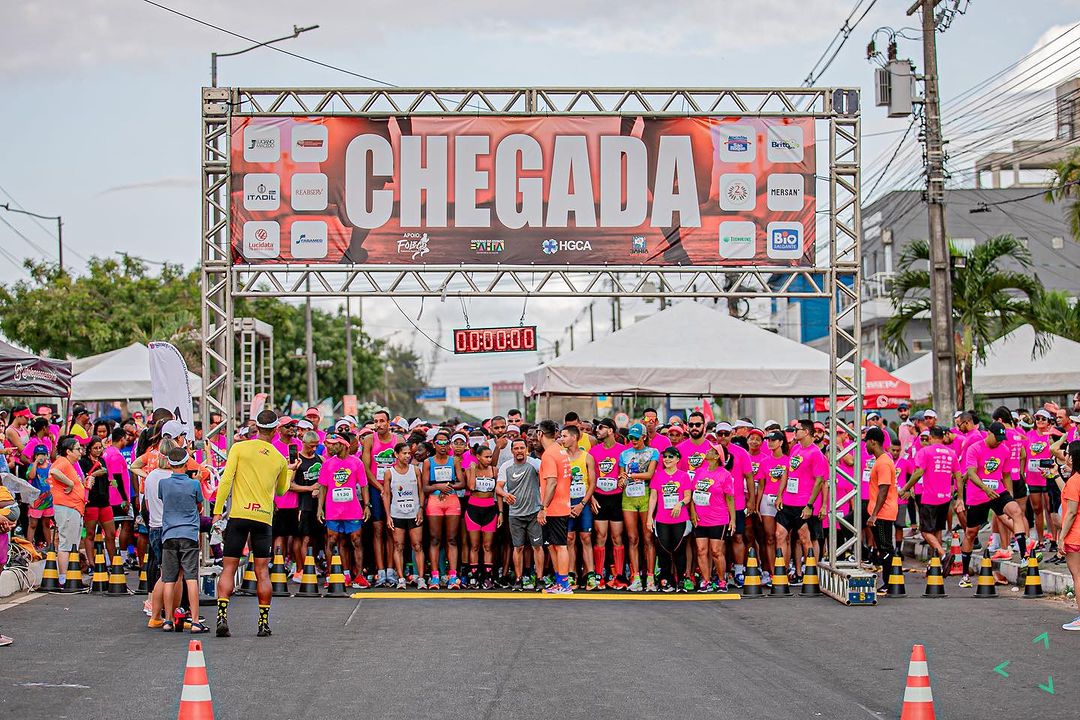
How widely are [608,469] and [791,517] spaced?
8.00ft

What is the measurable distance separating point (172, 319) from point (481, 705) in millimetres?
35515

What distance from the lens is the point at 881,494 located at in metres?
15.7

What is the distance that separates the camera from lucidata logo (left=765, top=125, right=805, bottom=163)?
15.2 meters

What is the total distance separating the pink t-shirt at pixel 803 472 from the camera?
1552cm

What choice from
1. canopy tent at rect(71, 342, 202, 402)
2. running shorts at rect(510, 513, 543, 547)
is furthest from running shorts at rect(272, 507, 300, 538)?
canopy tent at rect(71, 342, 202, 402)

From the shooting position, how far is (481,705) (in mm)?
8352

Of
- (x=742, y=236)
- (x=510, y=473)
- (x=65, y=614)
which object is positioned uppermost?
(x=742, y=236)

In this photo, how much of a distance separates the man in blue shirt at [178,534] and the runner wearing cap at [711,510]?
251 inches

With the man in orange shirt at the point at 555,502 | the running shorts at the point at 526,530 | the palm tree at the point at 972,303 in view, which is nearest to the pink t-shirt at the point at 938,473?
the man in orange shirt at the point at 555,502

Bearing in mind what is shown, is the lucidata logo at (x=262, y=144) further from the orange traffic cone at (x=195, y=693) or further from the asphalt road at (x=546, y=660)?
the orange traffic cone at (x=195, y=693)

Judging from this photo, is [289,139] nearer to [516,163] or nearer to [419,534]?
[516,163]

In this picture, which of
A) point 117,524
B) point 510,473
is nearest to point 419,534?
point 510,473

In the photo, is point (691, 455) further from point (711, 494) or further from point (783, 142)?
point (783, 142)

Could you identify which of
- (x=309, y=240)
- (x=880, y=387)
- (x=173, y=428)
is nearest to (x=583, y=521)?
(x=309, y=240)
